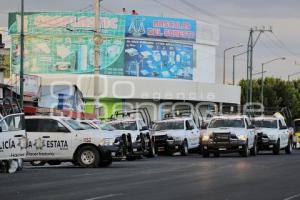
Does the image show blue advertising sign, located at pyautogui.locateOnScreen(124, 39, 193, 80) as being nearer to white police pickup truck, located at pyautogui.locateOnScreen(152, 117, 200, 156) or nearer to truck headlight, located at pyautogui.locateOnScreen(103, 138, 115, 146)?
white police pickup truck, located at pyautogui.locateOnScreen(152, 117, 200, 156)

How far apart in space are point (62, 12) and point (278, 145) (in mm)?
49394

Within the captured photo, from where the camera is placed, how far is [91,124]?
28.0 m

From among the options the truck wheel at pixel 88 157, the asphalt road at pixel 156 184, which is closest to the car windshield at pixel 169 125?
the truck wheel at pixel 88 157

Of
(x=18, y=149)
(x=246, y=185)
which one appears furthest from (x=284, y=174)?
(x=18, y=149)

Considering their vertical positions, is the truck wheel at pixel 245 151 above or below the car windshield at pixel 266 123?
below

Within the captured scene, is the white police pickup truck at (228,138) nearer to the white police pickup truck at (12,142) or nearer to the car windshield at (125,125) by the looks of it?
the car windshield at (125,125)

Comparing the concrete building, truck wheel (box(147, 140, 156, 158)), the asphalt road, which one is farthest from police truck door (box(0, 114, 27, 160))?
the concrete building

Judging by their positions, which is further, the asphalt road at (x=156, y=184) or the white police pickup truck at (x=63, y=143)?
the white police pickup truck at (x=63, y=143)

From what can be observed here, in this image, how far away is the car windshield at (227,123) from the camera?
3609 cm

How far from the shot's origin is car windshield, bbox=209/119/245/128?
3609 centimetres

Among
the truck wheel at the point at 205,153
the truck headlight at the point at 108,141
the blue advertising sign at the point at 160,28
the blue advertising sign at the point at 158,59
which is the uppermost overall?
the blue advertising sign at the point at 160,28

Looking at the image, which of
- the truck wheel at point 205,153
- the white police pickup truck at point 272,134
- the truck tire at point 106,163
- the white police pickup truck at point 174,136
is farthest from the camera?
the white police pickup truck at point 272,134

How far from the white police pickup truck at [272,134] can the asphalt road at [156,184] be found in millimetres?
15601

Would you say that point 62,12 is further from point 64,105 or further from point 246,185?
point 246,185
